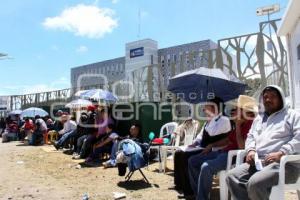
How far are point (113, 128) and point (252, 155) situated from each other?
6.01 m

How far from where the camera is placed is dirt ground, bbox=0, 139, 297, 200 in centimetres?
602

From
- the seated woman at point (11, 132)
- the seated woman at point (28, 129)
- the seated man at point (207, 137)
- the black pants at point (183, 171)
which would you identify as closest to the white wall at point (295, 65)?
the seated man at point (207, 137)

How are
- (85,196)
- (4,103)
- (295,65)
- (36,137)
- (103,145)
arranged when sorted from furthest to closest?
1. (4,103)
2. (36,137)
3. (103,145)
4. (295,65)
5. (85,196)

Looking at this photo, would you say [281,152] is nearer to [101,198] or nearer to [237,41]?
[101,198]

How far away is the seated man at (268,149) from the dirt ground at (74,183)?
1715mm

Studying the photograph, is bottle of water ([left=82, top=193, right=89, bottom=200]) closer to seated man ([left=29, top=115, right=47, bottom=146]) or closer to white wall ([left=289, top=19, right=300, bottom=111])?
white wall ([left=289, top=19, right=300, bottom=111])

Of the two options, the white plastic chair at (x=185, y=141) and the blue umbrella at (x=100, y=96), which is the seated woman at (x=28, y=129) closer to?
the blue umbrella at (x=100, y=96)

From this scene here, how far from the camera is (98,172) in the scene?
8.16 m

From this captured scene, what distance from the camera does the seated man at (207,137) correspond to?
5676 millimetres

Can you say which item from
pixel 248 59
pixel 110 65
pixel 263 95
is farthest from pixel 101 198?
pixel 110 65

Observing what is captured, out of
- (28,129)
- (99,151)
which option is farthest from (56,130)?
(99,151)

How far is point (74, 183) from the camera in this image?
23.2 ft

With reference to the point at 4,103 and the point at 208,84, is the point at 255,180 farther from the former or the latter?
the point at 4,103

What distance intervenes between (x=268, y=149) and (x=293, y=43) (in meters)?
4.33
